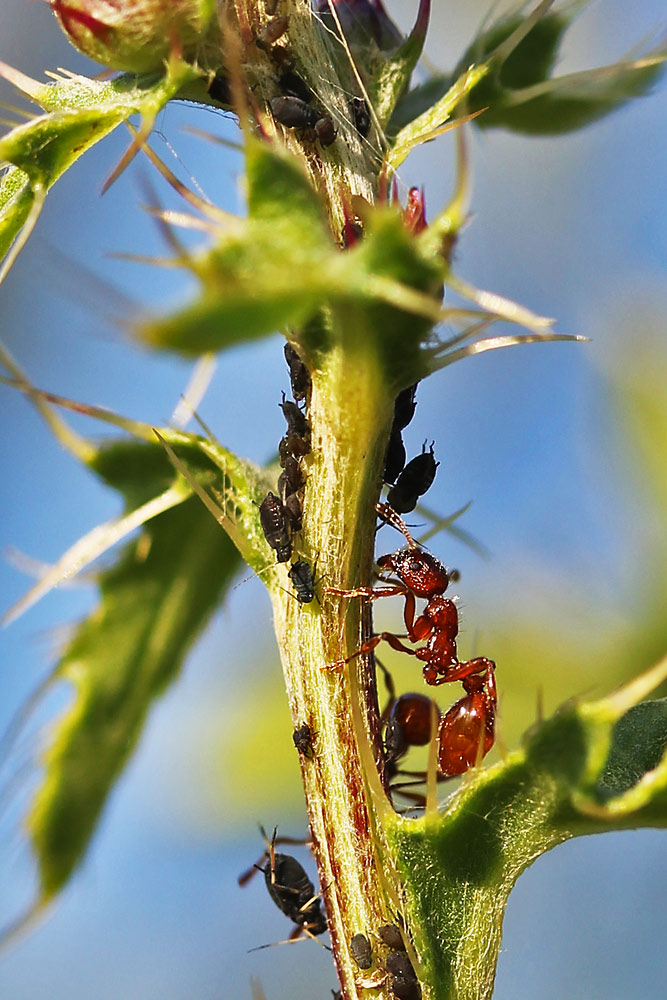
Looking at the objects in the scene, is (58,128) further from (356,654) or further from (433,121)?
(356,654)

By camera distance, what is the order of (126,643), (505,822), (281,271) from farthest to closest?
(126,643), (505,822), (281,271)

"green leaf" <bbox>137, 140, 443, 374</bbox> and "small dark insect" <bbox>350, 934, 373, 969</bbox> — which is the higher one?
"green leaf" <bbox>137, 140, 443, 374</bbox>

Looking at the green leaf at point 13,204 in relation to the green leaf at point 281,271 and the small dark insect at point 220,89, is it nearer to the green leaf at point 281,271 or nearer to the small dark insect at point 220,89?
the small dark insect at point 220,89

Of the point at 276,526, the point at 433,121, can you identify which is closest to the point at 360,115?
the point at 433,121

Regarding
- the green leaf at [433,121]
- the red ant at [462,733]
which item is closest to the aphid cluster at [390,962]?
the red ant at [462,733]

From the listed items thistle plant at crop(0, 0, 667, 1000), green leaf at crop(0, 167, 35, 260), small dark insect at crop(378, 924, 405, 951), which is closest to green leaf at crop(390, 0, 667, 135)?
thistle plant at crop(0, 0, 667, 1000)

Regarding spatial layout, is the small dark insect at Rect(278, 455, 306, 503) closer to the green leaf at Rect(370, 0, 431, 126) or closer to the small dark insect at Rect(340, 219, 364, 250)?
the small dark insect at Rect(340, 219, 364, 250)

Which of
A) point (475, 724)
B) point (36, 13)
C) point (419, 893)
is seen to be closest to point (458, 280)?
point (419, 893)
